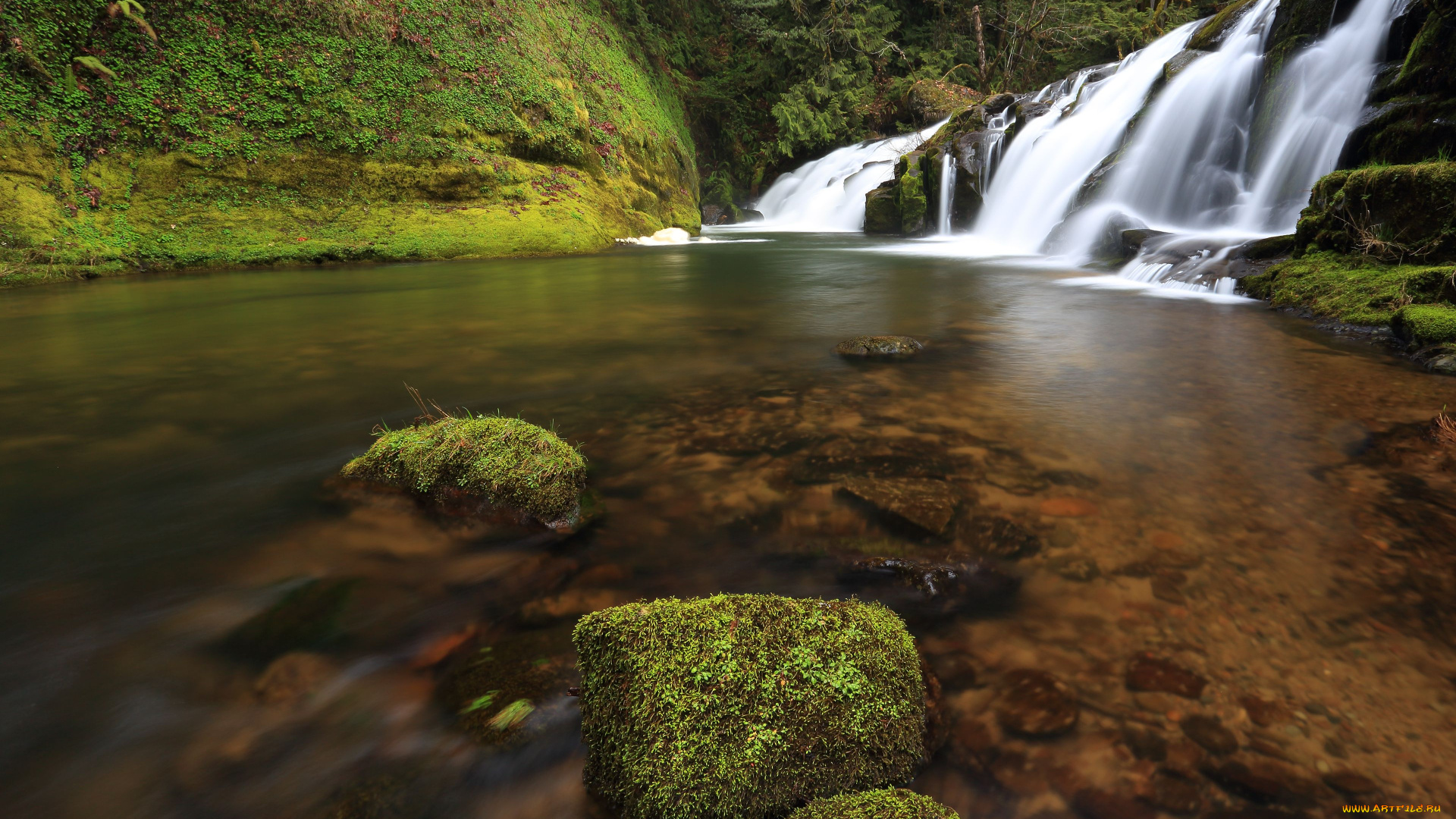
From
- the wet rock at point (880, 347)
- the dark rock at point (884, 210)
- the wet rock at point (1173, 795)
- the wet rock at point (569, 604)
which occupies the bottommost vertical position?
the wet rock at point (1173, 795)

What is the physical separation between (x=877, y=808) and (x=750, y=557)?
128 centimetres

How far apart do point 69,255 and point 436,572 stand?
14.2 m

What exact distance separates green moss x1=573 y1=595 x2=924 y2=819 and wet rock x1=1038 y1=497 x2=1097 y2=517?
4.97 ft

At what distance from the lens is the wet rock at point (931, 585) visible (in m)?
2.23

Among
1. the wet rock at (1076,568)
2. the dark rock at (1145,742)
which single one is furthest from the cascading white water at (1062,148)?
the dark rock at (1145,742)

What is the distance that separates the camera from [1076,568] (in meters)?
2.42

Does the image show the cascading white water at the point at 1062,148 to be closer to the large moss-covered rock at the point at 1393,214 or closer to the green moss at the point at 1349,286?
the green moss at the point at 1349,286

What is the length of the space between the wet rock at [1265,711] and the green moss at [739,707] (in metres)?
0.93

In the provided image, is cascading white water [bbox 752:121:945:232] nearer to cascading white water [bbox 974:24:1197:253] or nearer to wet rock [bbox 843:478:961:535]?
cascading white water [bbox 974:24:1197:253]

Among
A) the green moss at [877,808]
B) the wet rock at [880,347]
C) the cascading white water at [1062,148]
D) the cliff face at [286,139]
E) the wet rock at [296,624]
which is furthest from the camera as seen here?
the cascading white water at [1062,148]

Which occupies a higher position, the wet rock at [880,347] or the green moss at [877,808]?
the wet rock at [880,347]

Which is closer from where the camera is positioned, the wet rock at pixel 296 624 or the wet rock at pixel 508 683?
the wet rock at pixel 508 683

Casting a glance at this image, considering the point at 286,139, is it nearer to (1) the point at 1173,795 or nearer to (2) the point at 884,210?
(2) the point at 884,210

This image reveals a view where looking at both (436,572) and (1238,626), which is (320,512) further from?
(1238,626)
